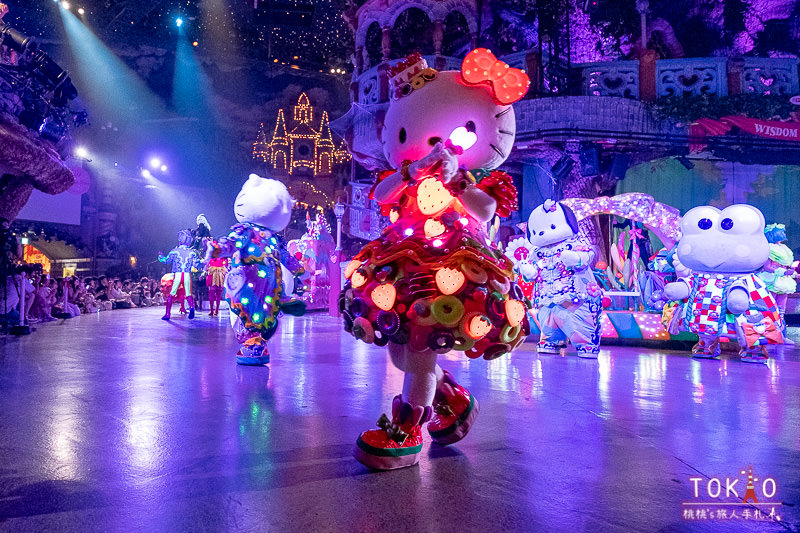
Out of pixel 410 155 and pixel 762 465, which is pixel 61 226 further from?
pixel 762 465

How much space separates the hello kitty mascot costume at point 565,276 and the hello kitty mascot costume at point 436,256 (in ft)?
12.2

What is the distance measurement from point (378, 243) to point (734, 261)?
17.4ft

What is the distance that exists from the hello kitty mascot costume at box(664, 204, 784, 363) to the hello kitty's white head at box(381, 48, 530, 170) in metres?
4.46

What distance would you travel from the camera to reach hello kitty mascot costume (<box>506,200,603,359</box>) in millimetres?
6370

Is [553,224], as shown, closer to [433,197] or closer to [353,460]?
[433,197]

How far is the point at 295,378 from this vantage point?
15.1 feet

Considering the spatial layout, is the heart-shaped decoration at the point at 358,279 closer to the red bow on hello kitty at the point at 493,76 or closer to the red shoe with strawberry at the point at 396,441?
the red shoe with strawberry at the point at 396,441

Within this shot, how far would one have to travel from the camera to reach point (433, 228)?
8.18ft

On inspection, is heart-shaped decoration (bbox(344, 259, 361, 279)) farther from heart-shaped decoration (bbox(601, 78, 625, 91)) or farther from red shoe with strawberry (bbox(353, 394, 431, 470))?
heart-shaped decoration (bbox(601, 78, 625, 91))

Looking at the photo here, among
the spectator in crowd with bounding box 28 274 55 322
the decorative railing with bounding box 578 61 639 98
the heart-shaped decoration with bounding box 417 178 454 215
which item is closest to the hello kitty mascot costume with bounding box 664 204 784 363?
the heart-shaped decoration with bounding box 417 178 454 215

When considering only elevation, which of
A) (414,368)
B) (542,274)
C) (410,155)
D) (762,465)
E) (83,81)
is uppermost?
(83,81)

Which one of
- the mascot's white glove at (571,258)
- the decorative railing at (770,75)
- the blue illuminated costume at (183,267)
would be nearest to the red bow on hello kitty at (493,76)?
the mascot's white glove at (571,258)

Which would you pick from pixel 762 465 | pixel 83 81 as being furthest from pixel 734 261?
pixel 83 81

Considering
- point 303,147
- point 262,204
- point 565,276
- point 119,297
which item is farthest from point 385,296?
point 303,147
